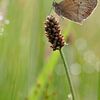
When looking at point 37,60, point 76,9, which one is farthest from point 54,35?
point 37,60

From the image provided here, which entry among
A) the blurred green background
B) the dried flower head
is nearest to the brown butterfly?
the blurred green background

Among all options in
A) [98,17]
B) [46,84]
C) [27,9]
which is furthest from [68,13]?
[98,17]

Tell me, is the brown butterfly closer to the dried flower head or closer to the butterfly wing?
the butterfly wing

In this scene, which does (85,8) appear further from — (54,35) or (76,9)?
(54,35)

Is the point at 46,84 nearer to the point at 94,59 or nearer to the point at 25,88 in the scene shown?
the point at 25,88

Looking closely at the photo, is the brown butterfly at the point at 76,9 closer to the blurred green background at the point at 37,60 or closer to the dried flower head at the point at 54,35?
the blurred green background at the point at 37,60

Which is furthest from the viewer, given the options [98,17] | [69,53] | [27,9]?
[98,17]

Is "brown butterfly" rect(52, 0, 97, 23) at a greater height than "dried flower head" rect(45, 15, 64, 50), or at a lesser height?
greater
